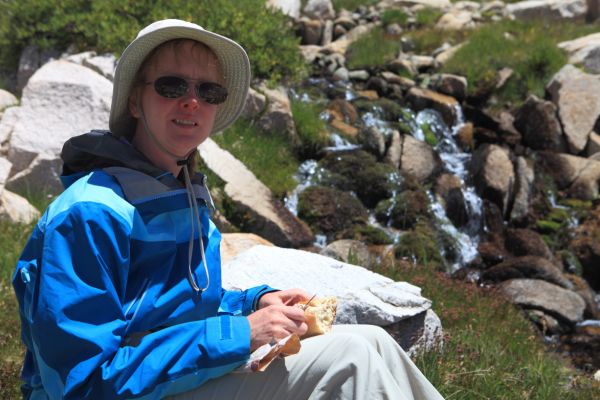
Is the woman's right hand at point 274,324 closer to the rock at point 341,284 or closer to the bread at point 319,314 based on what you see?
the bread at point 319,314

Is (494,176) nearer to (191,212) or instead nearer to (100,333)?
(191,212)

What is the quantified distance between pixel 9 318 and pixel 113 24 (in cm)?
612

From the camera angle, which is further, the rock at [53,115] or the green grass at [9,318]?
the rock at [53,115]

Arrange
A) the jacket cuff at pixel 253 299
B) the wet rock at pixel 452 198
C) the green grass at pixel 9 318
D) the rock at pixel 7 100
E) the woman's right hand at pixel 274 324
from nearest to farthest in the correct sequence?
the woman's right hand at pixel 274 324 < the jacket cuff at pixel 253 299 < the green grass at pixel 9 318 < the rock at pixel 7 100 < the wet rock at pixel 452 198

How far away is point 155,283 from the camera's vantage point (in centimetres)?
240

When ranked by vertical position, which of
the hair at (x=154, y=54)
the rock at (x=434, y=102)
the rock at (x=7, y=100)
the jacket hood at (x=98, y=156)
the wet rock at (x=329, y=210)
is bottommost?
the wet rock at (x=329, y=210)

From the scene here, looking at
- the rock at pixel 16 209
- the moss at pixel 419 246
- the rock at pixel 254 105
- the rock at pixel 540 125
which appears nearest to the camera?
the rock at pixel 16 209

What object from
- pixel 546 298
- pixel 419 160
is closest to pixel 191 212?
pixel 546 298

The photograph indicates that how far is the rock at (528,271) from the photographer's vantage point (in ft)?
32.8

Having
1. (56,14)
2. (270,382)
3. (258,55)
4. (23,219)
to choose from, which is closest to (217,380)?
(270,382)

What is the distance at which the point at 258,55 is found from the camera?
35.3 feet

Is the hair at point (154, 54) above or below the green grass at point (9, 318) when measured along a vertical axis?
above

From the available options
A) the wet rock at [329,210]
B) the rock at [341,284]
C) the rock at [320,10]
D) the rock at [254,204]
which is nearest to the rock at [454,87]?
the wet rock at [329,210]

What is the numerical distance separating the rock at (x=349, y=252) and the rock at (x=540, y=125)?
585 cm
